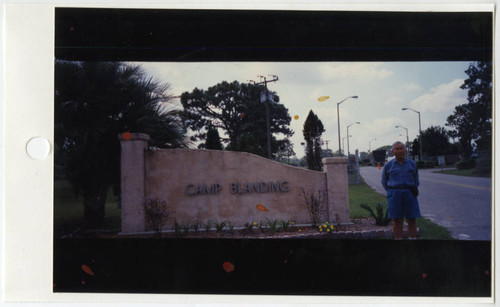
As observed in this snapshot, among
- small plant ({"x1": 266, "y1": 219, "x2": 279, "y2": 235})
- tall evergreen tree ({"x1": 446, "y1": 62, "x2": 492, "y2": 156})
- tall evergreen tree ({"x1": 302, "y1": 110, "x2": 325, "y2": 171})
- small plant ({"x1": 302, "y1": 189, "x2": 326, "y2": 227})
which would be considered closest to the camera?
tall evergreen tree ({"x1": 446, "y1": 62, "x2": 492, "y2": 156})

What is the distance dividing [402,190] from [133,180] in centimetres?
311

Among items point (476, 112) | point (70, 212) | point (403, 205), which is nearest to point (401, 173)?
point (403, 205)

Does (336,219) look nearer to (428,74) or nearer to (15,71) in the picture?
(428,74)

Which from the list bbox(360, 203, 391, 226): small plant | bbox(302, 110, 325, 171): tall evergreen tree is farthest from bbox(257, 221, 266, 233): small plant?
bbox(360, 203, 391, 226): small plant

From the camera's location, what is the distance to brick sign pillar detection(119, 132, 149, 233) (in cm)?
342

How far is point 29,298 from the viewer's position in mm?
2812

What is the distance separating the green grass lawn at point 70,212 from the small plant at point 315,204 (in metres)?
2.25

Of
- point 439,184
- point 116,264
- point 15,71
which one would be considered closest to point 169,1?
point 15,71

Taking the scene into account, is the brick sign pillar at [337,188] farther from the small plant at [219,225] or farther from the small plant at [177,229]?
the small plant at [177,229]

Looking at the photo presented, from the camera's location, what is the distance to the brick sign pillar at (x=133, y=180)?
3.42 meters

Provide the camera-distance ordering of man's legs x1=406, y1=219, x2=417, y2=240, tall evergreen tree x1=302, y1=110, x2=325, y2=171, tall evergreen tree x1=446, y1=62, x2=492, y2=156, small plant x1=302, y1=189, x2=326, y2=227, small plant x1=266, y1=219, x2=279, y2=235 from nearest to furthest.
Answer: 1. tall evergreen tree x1=446, y1=62, x2=492, y2=156
2. tall evergreen tree x1=302, y1=110, x2=325, y2=171
3. man's legs x1=406, y1=219, x2=417, y2=240
4. small plant x1=266, y1=219, x2=279, y2=235
5. small plant x1=302, y1=189, x2=326, y2=227

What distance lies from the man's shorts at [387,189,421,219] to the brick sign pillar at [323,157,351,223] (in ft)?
1.78

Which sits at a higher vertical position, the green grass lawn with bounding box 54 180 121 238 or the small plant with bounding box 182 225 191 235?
the green grass lawn with bounding box 54 180 121 238

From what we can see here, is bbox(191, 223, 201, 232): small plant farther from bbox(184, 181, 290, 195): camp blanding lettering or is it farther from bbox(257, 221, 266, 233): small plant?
bbox(257, 221, 266, 233): small plant
